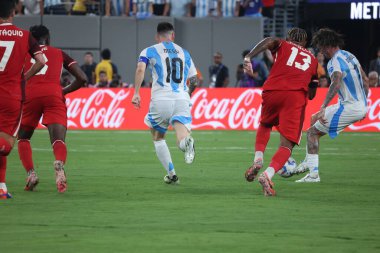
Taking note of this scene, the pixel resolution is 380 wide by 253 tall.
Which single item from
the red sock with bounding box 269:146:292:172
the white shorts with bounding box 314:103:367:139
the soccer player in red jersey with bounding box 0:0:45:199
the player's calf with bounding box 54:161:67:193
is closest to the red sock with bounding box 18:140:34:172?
the player's calf with bounding box 54:161:67:193

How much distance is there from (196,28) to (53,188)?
73.1 ft

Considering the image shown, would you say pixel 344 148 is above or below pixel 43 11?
below

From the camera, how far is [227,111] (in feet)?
93.0

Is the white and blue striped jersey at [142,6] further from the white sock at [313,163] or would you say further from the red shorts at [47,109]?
the red shorts at [47,109]

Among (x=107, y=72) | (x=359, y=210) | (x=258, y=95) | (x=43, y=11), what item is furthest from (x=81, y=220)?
(x=43, y=11)

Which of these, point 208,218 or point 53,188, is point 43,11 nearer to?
point 53,188

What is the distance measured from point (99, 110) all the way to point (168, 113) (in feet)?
46.1

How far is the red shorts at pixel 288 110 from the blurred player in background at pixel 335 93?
0.83 m

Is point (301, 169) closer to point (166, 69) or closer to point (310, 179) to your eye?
point (310, 179)

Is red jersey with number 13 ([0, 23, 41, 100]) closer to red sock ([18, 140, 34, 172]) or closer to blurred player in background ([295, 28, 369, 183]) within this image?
red sock ([18, 140, 34, 172])

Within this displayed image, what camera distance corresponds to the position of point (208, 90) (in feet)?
92.3

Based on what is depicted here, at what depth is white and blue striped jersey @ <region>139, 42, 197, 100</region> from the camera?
14.5 m

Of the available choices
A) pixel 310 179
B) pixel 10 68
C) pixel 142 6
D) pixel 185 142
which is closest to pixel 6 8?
pixel 10 68

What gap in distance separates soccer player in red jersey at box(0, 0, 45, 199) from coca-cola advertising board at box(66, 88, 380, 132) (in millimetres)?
15982
